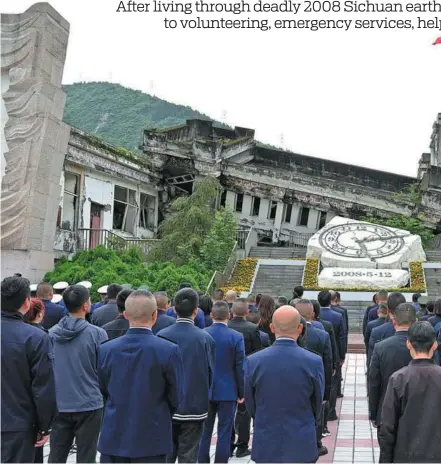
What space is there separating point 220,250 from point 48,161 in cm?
788

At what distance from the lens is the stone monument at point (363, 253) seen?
74.4ft

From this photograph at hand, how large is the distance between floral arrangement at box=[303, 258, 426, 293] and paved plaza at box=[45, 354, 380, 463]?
8450 mm

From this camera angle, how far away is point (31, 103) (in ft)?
56.7

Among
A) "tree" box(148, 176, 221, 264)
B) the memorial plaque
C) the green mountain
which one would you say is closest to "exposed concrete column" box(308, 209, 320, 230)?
"tree" box(148, 176, 221, 264)

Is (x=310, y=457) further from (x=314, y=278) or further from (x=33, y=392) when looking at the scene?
(x=314, y=278)

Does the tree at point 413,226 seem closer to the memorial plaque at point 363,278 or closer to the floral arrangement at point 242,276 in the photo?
the memorial plaque at point 363,278

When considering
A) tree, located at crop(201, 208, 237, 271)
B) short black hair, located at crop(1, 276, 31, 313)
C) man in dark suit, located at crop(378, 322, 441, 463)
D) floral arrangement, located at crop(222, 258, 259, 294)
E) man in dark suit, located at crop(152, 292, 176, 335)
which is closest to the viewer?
man in dark suit, located at crop(378, 322, 441, 463)

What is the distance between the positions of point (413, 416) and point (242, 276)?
19509 mm

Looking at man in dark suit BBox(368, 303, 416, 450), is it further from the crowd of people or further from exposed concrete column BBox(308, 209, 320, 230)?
exposed concrete column BBox(308, 209, 320, 230)

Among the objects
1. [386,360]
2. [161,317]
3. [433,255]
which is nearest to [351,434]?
[161,317]

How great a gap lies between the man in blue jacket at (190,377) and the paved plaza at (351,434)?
168 centimetres

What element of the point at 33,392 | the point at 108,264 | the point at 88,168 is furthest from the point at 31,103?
the point at 33,392

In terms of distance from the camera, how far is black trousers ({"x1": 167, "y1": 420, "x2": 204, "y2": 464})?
251 inches

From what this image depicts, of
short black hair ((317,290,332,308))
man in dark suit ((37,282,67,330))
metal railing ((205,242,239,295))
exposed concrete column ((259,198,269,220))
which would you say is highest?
exposed concrete column ((259,198,269,220))
